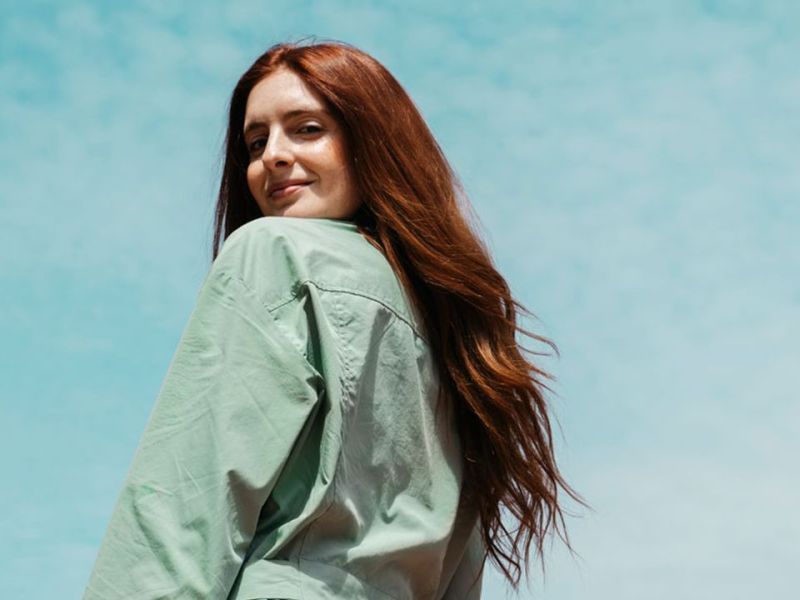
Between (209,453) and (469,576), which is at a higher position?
(209,453)

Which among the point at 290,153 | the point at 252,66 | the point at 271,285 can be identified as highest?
the point at 252,66

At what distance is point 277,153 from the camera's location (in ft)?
8.93

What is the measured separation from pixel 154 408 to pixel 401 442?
44 cm

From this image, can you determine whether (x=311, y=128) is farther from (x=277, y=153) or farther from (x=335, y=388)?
(x=335, y=388)

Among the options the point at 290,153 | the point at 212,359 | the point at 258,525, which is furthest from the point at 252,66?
the point at 258,525

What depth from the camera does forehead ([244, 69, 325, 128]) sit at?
2.77m

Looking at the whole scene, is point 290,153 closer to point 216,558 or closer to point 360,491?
point 360,491

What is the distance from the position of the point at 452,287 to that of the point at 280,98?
0.50 m

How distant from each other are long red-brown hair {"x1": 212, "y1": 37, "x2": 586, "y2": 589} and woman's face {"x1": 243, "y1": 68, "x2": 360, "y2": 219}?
0.09 ft

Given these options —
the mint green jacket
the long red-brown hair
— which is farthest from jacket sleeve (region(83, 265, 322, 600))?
the long red-brown hair

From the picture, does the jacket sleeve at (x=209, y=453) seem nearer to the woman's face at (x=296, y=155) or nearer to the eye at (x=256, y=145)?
the woman's face at (x=296, y=155)

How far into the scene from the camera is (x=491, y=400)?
2689 millimetres

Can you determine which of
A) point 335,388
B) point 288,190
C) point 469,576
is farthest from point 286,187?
point 469,576

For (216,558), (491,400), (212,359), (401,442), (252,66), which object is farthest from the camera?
(252,66)
